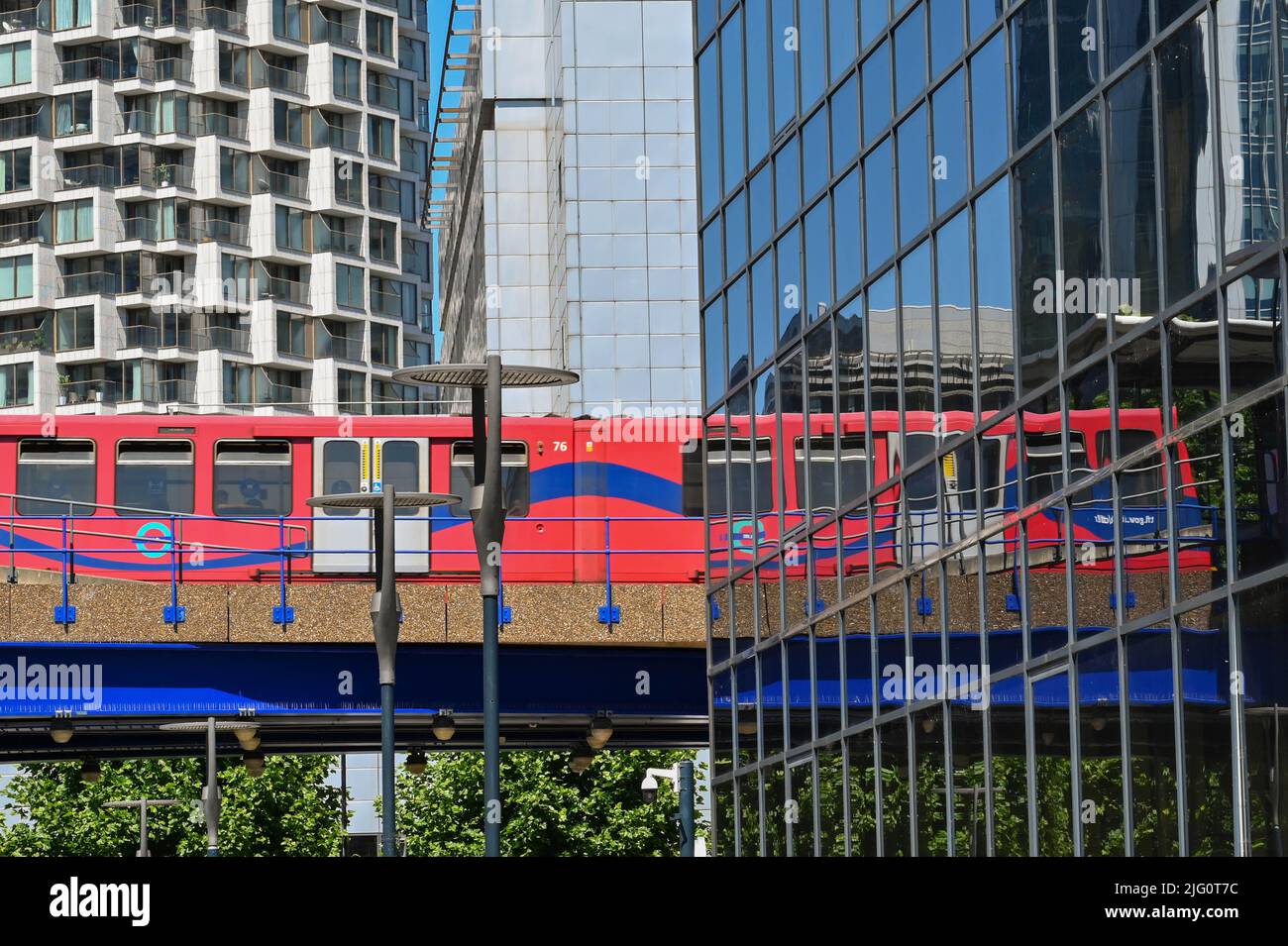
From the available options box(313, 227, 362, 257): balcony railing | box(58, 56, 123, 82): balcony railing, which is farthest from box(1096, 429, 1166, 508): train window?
box(58, 56, 123, 82): balcony railing

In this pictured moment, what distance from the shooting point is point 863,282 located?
18938 mm

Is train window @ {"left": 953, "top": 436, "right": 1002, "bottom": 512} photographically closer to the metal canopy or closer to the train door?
the metal canopy

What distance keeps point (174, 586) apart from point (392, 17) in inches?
3619

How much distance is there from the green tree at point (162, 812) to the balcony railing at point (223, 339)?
42865 millimetres

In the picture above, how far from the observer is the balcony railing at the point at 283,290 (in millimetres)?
107750

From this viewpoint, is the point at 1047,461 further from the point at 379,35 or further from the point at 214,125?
the point at 379,35

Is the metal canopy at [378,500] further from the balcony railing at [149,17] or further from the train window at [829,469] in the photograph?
the balcony railing at [149,17]

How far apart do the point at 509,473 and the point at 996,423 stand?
1677cm

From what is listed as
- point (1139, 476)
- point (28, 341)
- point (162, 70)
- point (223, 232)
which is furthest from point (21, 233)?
point (1139, 476)

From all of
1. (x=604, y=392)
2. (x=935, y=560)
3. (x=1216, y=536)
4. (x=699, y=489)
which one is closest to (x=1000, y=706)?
(x=935, y=560)

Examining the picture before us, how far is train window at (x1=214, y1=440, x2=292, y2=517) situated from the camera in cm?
3150

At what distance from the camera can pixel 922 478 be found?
57.0 feet

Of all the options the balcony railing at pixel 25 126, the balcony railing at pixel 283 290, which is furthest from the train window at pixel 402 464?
the balcony railing at pixel 25 126

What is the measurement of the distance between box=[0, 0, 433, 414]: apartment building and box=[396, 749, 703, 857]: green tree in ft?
153
